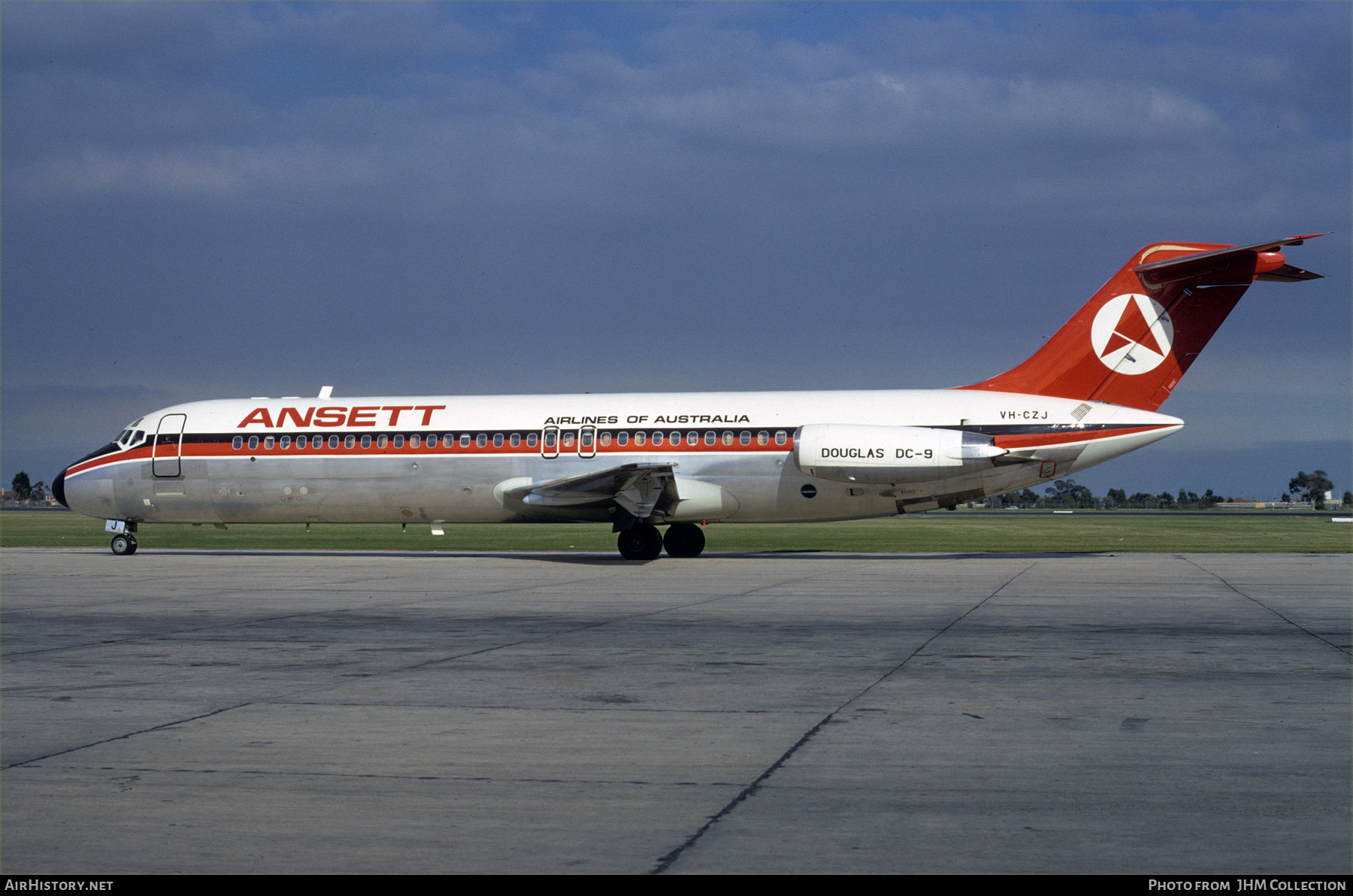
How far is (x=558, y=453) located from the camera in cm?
2547

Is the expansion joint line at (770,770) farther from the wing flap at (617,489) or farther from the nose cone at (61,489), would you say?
the nose cone at (61,489)

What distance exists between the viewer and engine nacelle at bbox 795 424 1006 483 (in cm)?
2325

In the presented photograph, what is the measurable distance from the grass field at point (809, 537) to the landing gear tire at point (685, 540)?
4.06 metres

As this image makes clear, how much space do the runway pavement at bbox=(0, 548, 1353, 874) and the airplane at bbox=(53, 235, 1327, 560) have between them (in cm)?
855

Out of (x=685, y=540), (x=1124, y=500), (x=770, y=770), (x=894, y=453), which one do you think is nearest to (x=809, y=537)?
(x=685, y=540)

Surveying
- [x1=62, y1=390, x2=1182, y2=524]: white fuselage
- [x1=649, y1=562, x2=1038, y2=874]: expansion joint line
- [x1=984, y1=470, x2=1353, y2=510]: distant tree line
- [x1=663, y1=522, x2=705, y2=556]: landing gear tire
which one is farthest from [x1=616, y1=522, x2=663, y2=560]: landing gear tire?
[x1=984, y1=470, x2=1353, y2=510]: distant tree line

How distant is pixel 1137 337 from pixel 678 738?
1907 centimetres

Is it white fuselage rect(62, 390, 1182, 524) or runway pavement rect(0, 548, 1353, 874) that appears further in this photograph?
white fuselage rect(62, 390, 1182, 524)

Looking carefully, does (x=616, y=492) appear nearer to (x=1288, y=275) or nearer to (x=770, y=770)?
(x=1288, y=275)

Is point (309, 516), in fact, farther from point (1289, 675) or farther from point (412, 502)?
point (1289, 675)

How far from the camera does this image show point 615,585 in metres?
18.7

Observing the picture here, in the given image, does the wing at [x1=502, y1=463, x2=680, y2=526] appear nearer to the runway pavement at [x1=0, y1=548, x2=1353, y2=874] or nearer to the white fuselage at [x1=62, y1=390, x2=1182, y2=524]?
the white fuselage at [x1=62, y1=390, x2=1182, y2=524]
